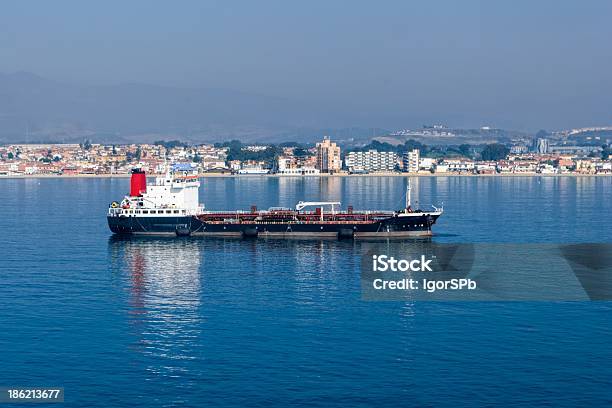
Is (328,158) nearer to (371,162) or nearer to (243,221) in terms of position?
(371,162)

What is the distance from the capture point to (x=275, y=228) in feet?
163

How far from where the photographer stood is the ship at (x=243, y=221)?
160ft

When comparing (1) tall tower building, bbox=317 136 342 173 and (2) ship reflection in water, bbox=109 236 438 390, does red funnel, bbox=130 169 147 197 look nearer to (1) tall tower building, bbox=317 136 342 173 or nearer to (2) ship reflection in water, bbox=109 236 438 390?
(2) ship reflection in water, bbox=109 236 438 390

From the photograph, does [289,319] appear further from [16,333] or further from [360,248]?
[360,248]

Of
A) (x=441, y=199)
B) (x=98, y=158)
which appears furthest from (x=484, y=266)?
(x=98, y=158)

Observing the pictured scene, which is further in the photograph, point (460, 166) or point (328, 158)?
point (460, 166)

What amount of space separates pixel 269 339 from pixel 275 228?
83.3 feet

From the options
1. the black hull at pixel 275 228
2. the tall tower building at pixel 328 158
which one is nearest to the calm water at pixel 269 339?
the black hull at pixel 275 228

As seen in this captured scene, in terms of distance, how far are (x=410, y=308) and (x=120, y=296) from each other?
9861mm

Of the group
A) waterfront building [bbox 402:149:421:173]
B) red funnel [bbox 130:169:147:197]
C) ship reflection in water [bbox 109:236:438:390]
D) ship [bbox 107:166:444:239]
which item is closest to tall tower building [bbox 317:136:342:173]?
waterfront building [bbox 402:149:421:173]

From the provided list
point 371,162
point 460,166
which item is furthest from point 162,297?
point 460,166

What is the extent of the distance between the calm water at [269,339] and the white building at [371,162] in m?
143

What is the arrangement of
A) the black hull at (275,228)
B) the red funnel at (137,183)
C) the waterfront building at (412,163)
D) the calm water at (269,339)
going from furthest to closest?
the waterfront building at (412,163)
the red funnel at (137,183)
the black hull at (275,228)
the calm water at (269,339)

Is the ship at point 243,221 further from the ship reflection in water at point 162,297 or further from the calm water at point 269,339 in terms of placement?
the calm water at point 269,339
